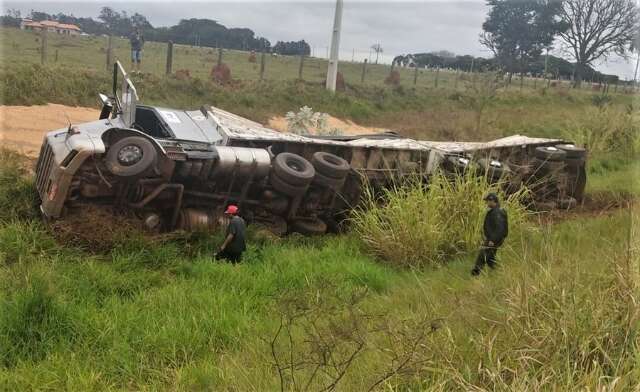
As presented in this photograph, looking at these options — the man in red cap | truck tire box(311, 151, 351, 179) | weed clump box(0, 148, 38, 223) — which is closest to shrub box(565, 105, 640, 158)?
truck tire box(311, 151, 351, 179)

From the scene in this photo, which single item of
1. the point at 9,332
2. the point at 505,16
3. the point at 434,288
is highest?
the point at 505,16

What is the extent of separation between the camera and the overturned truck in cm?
584

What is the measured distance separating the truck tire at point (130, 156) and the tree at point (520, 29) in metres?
37.0

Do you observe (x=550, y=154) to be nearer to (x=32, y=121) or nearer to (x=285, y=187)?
(x=285, y=187)

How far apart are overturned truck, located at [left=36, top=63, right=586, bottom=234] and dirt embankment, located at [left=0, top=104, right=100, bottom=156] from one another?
3.66 m

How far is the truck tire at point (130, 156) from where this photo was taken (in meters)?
5.78

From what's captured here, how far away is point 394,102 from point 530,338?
2089 cm

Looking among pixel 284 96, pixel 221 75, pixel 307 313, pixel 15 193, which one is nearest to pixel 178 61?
pixel 221 75

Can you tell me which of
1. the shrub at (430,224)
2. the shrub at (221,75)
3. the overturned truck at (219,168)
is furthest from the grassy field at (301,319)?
the shrub at (221,75)

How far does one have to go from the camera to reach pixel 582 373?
286 cm

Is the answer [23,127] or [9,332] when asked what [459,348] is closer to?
[9,332]

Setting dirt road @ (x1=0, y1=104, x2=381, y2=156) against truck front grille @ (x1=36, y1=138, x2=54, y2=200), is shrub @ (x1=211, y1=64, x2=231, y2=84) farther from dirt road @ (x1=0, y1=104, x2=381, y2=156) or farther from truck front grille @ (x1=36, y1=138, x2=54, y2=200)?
truck front grille @ (x1=36, y1=138, x2=54, y2=200)

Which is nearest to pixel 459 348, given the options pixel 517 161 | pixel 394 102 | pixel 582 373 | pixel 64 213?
pixel 582 373

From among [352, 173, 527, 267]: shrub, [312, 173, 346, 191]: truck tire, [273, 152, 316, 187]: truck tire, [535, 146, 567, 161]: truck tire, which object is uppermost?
[535, 146, 567, 161]: truck tire
